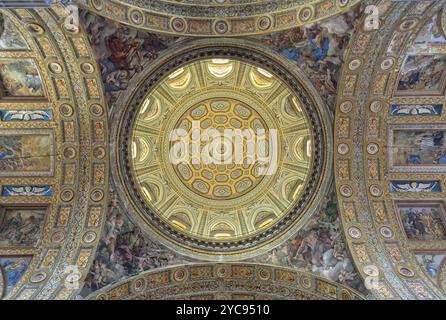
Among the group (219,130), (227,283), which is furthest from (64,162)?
(227,283)

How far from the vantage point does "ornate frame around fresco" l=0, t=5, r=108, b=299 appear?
1217cm

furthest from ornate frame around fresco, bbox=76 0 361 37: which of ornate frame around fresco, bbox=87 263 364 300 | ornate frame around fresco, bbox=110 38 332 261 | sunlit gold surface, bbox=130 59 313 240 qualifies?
ornate frame around fresco, bbox=87 263 364 300

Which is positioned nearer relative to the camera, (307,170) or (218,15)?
(218,15)

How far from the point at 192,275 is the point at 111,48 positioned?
28.5 ft

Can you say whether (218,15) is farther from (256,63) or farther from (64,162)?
(64,162)

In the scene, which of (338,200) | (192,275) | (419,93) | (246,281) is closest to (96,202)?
(192,275)

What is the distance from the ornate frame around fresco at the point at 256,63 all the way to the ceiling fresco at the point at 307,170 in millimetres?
50

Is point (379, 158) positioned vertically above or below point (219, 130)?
below

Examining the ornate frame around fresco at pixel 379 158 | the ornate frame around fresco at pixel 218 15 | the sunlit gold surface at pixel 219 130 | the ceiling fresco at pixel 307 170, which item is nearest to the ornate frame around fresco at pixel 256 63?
the ceiling fresco at pixel 307 170

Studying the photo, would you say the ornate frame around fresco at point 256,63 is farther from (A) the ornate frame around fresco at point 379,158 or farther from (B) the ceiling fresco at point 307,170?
(A) the ornate frame around fresco at point 379,158

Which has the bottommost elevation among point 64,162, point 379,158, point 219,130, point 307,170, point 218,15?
point 307,170

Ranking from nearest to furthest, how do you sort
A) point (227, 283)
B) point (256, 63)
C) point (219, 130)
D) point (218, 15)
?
point (218, 15), point (256, 63), point (227, 283), point (219, 130)

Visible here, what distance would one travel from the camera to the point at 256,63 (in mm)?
13578

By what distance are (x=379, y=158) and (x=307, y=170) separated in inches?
110
